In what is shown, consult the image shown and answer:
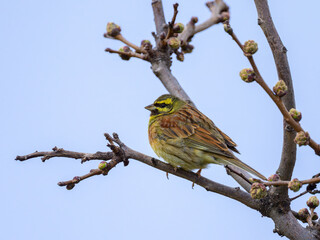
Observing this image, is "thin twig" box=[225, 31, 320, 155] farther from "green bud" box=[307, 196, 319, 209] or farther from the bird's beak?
the bird's beak

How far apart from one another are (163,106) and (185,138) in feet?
2.42

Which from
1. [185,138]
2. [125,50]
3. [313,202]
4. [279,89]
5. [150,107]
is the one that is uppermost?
[150,107]

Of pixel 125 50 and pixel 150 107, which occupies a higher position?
pixel 150 107

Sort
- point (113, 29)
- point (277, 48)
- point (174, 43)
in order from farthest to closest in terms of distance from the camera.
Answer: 1. point (174, 43)
2. point (113, 29)
3. point (277, 48)

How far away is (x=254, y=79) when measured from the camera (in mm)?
2686

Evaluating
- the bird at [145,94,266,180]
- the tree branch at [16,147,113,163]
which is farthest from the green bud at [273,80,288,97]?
the bird at [145,94,266,180]

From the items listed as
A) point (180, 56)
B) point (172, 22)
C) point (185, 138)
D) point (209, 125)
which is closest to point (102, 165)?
point (172, 22)

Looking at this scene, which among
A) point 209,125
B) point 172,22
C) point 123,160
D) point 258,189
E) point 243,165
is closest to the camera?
point 258,189

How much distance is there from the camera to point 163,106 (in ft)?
20.1

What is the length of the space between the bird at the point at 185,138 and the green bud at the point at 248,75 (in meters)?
2.07

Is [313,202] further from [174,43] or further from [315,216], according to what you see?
[174,43]

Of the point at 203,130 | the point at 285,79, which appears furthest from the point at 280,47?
the point at 203,130

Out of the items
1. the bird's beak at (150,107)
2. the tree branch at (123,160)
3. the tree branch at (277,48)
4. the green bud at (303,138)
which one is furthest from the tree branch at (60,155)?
the bird's beak at (150,107)

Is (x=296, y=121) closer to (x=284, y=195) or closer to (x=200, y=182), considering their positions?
(x=284, y=195)
